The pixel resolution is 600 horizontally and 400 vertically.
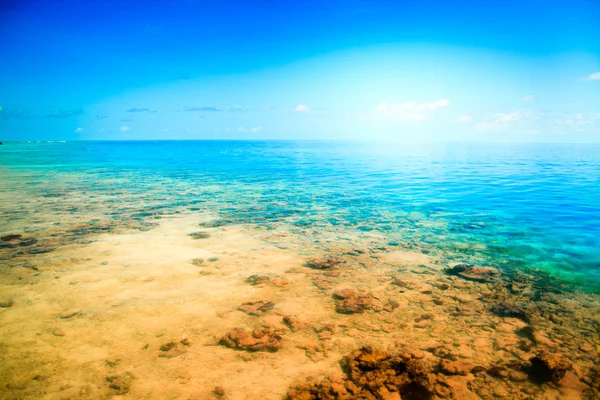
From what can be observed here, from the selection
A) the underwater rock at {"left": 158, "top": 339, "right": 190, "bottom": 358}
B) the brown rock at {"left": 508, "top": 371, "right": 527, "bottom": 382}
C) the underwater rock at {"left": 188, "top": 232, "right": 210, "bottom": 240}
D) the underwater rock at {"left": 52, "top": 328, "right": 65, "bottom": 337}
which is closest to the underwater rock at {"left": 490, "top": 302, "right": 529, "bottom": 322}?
the brown rock at {"left": 508, "top": 371, "right": 527, "bottom": 382}

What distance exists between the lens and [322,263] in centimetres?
873

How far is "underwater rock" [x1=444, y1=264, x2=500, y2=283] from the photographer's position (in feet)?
26.2

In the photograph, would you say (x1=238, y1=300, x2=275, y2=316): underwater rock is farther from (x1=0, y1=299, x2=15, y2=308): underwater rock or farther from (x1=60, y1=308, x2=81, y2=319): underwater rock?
(x1=0, y1=299, x2=15, y2=308): underwater rock

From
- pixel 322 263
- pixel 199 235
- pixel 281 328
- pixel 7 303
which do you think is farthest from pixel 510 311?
pixel 7 303

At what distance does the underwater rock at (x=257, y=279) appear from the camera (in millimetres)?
7529

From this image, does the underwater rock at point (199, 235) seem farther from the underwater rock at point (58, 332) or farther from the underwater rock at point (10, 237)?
the underwater rock at point (10, 237)

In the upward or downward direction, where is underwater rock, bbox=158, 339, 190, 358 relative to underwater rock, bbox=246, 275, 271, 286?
downward

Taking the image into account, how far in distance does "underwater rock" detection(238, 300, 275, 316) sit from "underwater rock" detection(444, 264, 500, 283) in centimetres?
537

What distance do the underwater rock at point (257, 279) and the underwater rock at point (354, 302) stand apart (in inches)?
75.5

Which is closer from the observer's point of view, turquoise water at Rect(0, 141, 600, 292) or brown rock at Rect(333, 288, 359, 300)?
brown rock at Rect(333, 288, 359, 300)

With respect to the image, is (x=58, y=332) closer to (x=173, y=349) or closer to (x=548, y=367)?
(x=173, y=349)

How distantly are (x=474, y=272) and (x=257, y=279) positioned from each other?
6274 millimetres

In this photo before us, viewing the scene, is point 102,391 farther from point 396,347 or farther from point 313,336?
point 396,347

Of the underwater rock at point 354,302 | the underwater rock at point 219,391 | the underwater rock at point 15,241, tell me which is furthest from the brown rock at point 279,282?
the underwater rock at point 15,241
